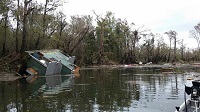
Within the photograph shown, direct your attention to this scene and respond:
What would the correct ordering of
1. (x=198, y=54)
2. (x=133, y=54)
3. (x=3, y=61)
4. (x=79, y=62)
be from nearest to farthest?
(x=3, y=61), (x=79, y=62), (x=133, y=54), (x=198, y=54)

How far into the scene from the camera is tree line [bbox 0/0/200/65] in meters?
A: 41.3

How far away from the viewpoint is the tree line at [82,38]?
41344 mm

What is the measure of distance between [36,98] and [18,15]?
24.8 metres

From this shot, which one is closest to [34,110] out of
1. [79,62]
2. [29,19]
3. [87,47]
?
[29,19]

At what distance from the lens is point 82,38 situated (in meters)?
60.4

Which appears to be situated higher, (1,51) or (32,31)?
(32,31)

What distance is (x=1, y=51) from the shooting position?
136 feet

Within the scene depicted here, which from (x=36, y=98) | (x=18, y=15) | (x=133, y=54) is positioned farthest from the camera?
(x=133, y=54)

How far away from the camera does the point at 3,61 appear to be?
3488cm

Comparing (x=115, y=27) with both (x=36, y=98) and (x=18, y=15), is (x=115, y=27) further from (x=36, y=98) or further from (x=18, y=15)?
(x=36, y=98)

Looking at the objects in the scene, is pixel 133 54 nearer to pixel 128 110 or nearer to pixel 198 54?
pixel 198 54

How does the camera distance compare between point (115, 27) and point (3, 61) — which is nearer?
point (3, 61)

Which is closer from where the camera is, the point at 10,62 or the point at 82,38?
the point at 10,62

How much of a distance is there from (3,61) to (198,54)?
7772cm
